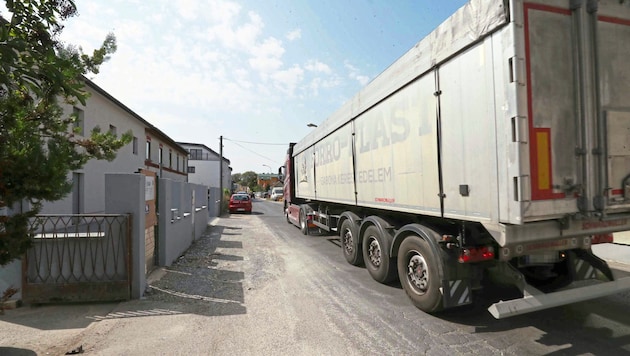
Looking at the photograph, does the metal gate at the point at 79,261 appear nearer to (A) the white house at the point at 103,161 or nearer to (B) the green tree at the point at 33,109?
(B) the green tree at the point at 33,109

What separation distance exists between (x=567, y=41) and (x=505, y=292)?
3377 millimetres

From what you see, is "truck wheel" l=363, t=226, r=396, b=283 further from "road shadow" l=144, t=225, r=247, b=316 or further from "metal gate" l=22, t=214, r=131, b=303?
"metal gate" l=22, t=214, r=131, b=303

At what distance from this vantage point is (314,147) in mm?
9703

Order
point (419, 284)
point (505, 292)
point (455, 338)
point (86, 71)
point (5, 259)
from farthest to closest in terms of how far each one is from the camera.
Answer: point (505, 292) → point (419, 284) → point (455, 338) → point (86, 71) → point (5, 259)

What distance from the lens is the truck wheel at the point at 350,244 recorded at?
653 centimetres

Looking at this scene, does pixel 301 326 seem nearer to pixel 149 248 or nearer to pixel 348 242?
pixel 348 242

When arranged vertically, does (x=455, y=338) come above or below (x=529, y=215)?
below

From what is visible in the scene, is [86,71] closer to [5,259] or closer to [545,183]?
[5,259]

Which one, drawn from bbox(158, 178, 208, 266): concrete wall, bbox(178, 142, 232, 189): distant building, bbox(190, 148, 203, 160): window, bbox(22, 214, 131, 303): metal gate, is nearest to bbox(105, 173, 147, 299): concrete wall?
bbox(22, 214, 131, 303): metal gate

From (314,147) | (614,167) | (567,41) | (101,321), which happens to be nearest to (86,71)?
(101,321)

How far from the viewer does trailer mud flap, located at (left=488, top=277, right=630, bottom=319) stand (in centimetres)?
315

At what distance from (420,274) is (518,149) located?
6.66 ft

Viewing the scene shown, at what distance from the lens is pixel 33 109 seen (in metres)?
2.65

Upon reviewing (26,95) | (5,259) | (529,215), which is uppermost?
(26,95)
